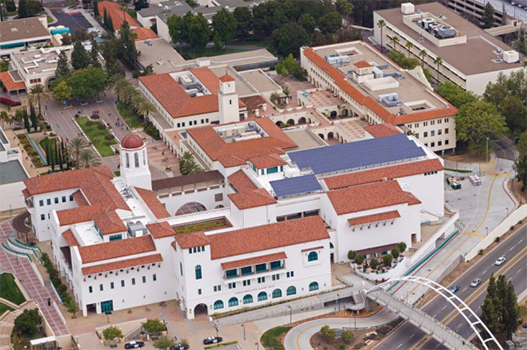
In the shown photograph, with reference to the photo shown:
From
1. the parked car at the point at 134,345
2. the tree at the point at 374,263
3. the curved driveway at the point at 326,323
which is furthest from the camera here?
the tree at the point at 374,263

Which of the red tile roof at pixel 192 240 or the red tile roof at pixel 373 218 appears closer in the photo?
the red tile roof at pixel 192 240

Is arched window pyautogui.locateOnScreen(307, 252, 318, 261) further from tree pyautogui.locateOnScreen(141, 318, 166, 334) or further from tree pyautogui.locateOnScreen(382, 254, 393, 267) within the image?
tree pyautogui.locateOnScreen(141, 318, 166, 334)

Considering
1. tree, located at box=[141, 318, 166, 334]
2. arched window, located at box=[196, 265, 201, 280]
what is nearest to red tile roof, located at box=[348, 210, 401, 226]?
arched window, located at box=[196, 265, 201, 280]

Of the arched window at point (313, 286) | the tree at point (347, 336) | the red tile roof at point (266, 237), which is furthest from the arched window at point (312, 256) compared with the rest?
the tree at point (347, 336)

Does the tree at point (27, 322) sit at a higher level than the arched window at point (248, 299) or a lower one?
higher

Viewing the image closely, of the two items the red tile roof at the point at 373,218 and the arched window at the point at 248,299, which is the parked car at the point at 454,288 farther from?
the arched window at the point at 248,299

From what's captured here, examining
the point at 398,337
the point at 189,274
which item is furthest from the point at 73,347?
the point at 398,337

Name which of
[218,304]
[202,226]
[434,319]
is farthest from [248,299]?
[434,319]
